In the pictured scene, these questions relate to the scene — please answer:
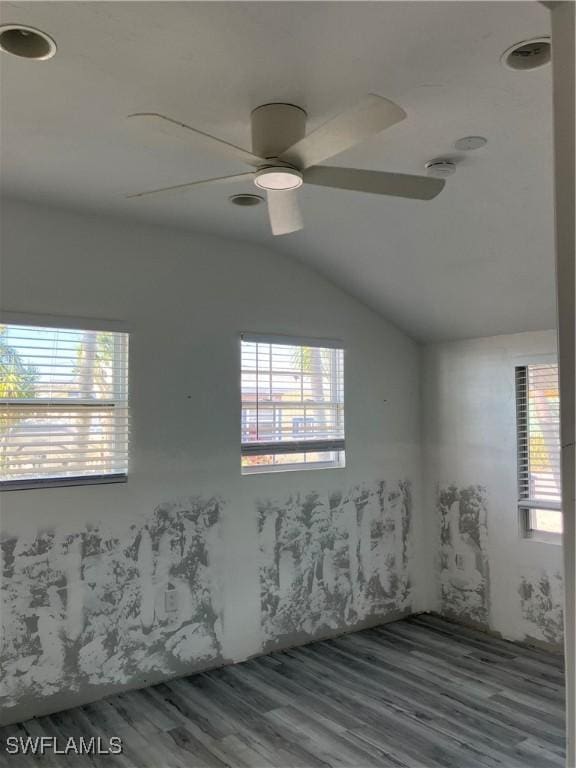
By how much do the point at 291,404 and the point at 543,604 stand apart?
216 cm

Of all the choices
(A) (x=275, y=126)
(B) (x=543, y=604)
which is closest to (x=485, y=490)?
(B) (x=543, y=604)

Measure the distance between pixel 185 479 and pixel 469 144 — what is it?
7.96ft

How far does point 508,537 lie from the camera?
14.3 feet

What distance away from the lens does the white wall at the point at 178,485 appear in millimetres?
3270

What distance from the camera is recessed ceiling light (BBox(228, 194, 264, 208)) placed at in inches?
128

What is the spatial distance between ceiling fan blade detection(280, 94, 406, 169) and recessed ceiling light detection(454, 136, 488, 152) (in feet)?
2.53

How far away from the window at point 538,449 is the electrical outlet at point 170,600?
2.40 metres

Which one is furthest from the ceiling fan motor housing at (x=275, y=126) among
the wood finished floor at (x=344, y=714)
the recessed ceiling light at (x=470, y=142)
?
the wood finished floor at (x=344, y=714)

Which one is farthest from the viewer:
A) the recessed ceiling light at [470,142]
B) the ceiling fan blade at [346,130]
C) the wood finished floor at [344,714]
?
the wood finished floor at [344,714]

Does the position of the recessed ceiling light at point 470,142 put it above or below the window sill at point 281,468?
above

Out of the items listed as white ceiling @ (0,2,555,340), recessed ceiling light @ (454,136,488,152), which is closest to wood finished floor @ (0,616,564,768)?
white ceiling @ (0,2,555,340)

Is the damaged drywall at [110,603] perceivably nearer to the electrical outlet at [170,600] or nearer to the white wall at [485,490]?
the electrical outlet at [170,600]

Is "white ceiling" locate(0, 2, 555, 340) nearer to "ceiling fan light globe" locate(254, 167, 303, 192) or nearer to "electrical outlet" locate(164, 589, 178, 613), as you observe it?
"ceiling fan light globe" locate(254, 167, 303, 192)

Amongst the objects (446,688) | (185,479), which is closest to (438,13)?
(185,479)
